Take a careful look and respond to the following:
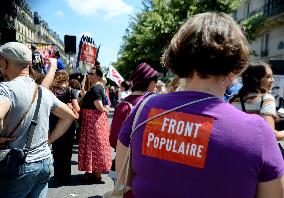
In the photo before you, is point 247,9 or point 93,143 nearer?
point 93,143

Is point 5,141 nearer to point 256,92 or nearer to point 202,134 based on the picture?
point 202,134

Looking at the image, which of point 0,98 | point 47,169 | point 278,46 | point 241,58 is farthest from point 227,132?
point 278,46

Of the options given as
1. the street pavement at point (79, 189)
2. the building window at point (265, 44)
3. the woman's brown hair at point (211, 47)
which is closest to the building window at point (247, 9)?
the building window at point (265, 44)

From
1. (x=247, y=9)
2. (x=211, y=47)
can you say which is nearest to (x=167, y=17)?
(x=247, y=9)

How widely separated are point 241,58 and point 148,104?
0.38 m

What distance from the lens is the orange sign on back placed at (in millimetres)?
1416

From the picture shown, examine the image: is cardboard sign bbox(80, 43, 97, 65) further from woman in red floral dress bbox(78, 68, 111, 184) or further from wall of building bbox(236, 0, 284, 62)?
wall of building bbox(236, 0, 284, 62)

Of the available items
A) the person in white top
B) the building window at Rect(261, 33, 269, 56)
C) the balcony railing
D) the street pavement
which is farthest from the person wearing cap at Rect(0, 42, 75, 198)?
the building window at Rect(261, 33, 269, 56)

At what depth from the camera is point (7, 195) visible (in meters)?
2.70

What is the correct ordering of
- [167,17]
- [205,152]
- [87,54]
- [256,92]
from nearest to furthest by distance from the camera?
[205,152], [256,92], [87,54], [167,17]

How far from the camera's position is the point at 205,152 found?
4.62ft

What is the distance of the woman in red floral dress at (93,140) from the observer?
6719mm

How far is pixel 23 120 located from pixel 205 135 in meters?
1.59

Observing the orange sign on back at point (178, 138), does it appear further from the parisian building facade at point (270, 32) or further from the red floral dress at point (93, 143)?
the parisian building facade at point (270, 32)
